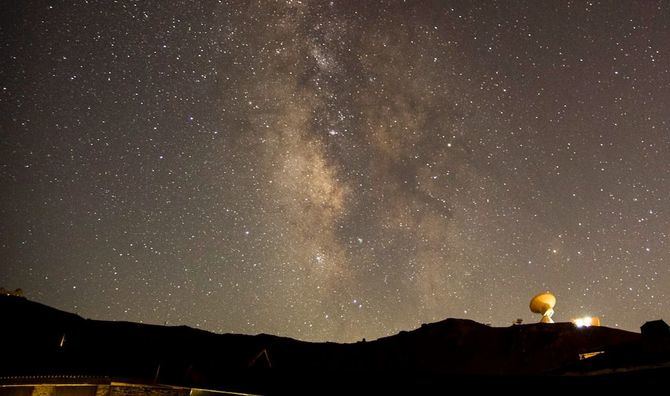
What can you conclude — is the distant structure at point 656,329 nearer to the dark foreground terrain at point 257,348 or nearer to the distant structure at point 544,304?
the dark foreground terrain at point 257,348

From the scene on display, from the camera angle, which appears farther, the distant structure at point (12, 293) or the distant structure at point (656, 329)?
the distant structure at point (12, 293)

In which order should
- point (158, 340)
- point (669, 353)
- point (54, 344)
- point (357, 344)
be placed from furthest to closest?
point (357, 344)
point (158, 340)
point (54, 344)
point (669, 353)

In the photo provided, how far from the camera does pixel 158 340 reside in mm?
21266

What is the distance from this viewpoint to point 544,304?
19.9 metres

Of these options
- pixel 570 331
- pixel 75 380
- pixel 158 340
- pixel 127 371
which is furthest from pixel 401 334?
pixel 75 380

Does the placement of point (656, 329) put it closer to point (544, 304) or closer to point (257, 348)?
point (544, 304)

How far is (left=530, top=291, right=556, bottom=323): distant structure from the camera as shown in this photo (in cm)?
1989

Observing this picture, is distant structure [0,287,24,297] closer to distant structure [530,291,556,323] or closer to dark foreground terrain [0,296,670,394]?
dark foreground terrain [0,296,670,394]

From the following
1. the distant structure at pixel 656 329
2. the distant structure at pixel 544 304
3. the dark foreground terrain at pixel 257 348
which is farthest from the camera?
the distant structure at pixel 544 304

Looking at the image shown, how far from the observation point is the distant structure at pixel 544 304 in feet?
65.3

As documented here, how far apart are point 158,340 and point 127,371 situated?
23.7 feet

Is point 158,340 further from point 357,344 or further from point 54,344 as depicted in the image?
point 357,344

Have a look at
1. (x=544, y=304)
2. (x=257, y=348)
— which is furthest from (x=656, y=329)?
(x=257, y=348)

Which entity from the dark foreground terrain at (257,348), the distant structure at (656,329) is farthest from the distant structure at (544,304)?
the distant structure at (656,329)
